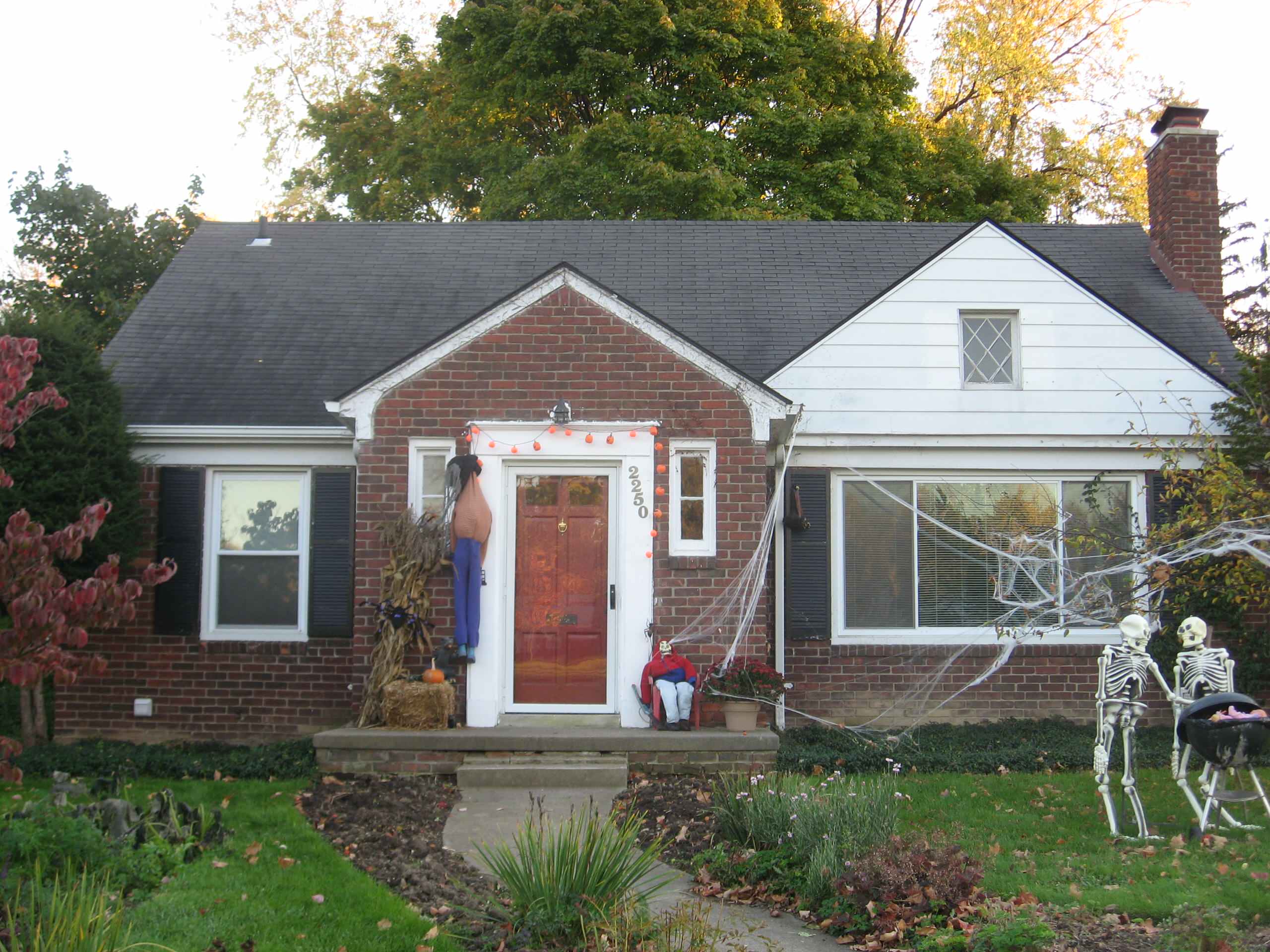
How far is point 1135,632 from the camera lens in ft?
23.3

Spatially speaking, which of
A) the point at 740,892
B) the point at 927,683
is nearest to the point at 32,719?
the point at 740,892

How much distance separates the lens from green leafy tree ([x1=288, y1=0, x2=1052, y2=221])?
19453mm

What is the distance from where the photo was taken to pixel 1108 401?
36.2ft

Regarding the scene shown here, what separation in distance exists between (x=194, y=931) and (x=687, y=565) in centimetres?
521

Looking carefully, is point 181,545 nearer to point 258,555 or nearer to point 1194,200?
point 258,555

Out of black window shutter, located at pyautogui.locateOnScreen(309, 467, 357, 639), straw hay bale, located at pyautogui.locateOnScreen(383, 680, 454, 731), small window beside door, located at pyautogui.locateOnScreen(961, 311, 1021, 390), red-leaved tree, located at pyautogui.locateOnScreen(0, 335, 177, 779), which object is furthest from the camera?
small window beside door, located at pyautogui.locateOnScreen(961, 311, 1021, 390)

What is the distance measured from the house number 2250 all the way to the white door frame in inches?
5.3

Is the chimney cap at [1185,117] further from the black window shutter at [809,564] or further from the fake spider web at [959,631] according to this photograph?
the black window shutter at [809,564]

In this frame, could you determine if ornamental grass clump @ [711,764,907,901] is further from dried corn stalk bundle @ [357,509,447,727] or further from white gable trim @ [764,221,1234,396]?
white gable trim @ [764,221,1234,396]

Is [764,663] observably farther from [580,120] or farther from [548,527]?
[580,120]

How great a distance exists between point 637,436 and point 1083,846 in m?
4.70

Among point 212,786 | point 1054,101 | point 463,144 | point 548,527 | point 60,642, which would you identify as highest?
point 1054,101

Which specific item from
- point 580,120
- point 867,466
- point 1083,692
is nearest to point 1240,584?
point 1083,692

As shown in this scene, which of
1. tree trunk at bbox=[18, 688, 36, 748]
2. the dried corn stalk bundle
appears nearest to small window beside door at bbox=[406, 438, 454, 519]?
the dried corn stalk bundle
